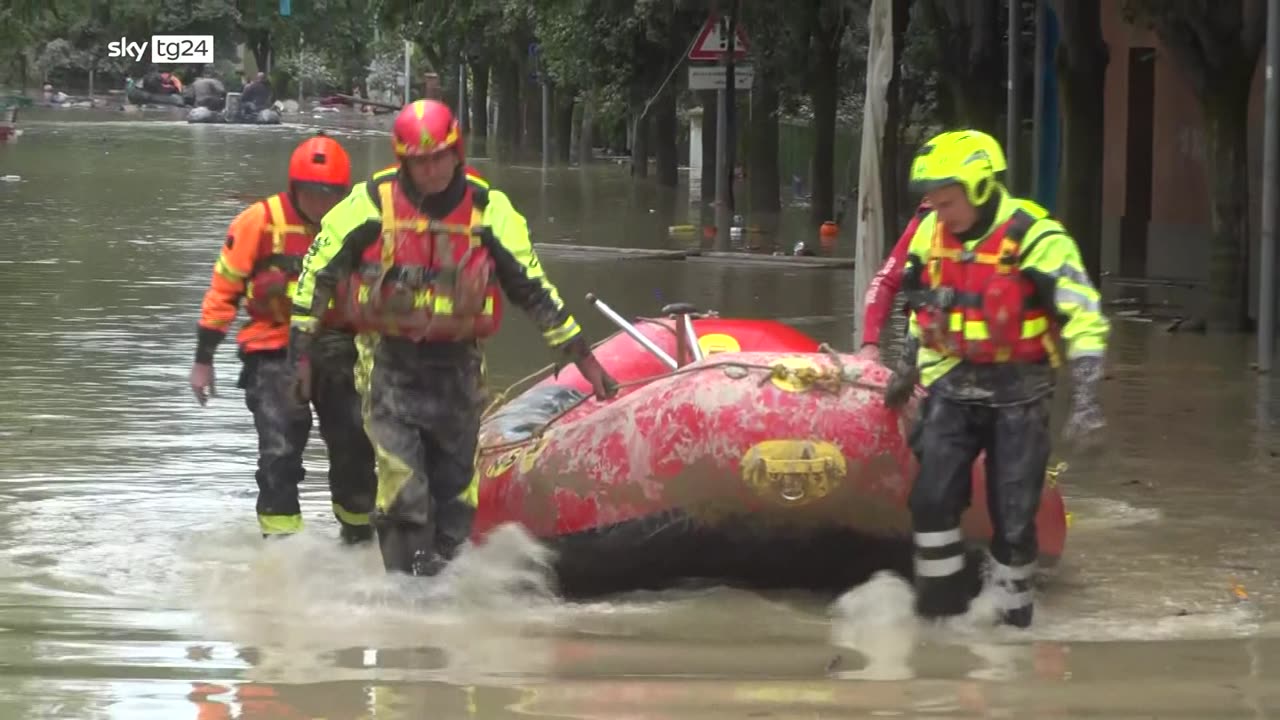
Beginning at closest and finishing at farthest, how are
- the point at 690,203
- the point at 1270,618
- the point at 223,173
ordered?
1. the point at 1270,618
2. the point at 690,203
3. the point at 223,173

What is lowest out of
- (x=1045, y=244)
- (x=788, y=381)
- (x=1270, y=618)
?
(x=1270, y=618)

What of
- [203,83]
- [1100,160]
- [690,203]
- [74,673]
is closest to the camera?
[74,673]

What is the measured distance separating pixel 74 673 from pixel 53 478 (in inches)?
143

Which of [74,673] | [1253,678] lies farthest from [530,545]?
[1253,678]

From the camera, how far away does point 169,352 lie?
1455 centimetres

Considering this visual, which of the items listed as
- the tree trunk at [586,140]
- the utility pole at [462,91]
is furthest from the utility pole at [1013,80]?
the utility pole at [462,91]

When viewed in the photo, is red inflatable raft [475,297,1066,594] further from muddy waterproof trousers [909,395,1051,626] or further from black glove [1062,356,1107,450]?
black glove [1062,356,1107,450]

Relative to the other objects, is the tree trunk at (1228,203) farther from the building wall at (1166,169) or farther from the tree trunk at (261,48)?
the tree trunk at (261,48)

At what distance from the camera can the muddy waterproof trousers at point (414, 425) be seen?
7.38m

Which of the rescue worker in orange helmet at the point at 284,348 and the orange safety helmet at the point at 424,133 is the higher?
the orange safety helmet at the point at 424,133

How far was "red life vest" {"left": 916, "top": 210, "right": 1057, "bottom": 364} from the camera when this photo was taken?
23.1 feet

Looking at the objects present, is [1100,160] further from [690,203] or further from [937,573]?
[690,203]

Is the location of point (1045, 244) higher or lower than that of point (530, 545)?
higher

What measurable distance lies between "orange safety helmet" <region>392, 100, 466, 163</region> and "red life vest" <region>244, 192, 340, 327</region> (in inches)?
40.4
